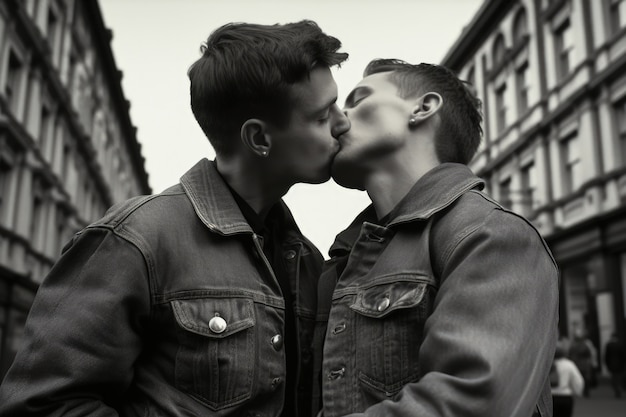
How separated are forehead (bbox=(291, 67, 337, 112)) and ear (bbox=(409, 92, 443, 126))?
332 mm

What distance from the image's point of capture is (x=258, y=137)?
85.0 inches

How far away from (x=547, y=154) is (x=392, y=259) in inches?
736

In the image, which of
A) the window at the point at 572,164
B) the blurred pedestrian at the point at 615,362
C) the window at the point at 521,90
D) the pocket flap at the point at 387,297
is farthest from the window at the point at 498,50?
the pocket flap at the point at 387,297

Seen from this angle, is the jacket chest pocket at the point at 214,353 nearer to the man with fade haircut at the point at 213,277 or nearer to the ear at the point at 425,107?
the man with fade haircut at the point at 213,277

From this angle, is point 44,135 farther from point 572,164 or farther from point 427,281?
point 427,281

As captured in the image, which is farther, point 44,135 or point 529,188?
point 529,188

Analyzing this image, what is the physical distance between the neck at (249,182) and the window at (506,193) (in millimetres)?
18075

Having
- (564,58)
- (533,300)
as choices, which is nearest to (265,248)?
(533,300)

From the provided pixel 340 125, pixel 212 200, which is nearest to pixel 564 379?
pixel 340 125

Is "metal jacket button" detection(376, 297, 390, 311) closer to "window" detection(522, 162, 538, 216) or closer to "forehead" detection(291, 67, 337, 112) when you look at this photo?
"forehead" detection(291, 67, 337, 112)

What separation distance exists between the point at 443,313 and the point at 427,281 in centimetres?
21

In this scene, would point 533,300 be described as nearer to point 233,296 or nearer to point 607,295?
point 233,296

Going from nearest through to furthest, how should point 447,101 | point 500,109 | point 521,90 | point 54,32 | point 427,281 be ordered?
point 427,281 < point 447,101 < point 54,32 < point 521,90 < point 500,109

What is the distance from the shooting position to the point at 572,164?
59.5 ft
